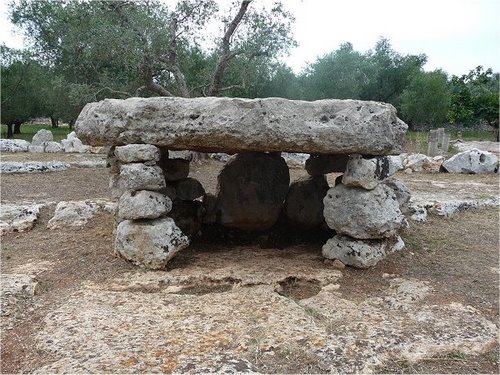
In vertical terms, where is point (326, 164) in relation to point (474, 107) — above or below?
below

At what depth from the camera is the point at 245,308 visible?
3881mm

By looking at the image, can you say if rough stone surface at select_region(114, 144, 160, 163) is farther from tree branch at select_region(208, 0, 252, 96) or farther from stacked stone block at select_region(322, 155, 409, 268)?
tree branch at select_region(208, 0, 252, 96)

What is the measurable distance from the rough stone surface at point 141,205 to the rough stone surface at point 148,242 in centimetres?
11

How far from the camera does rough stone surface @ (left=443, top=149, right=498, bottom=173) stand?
547 inches

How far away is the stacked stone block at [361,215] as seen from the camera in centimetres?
486

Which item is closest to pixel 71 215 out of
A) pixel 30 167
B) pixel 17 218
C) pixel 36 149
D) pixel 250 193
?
pixel 17 218

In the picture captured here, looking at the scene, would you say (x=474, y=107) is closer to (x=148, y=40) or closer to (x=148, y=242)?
(x=148, y=40)

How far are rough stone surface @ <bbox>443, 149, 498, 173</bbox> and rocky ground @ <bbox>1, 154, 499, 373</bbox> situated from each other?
331 inches

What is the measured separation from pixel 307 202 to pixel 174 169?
1880mm

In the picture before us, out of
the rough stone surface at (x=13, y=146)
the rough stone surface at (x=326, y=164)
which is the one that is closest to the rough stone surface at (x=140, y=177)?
the rough stone surface at (x=326, y=164)

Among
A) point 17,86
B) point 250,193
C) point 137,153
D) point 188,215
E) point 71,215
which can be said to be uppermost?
point 17,86

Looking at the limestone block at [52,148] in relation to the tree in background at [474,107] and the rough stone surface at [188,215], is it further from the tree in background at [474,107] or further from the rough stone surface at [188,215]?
the tree in background at [474,107]

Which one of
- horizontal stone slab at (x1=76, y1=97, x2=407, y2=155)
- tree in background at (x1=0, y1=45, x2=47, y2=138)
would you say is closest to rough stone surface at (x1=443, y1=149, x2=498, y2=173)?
horizontal stone slab at (x1=76, y1=97, x2=407, y2=155)

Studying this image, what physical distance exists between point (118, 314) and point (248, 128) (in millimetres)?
2050
